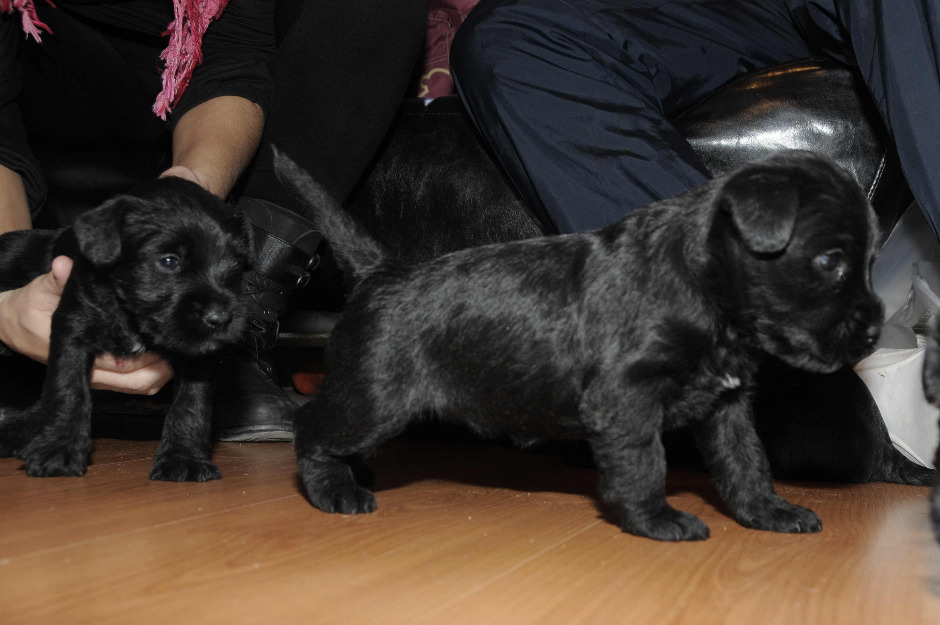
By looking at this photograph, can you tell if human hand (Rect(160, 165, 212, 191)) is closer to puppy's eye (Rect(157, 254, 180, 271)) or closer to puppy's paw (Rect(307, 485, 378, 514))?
puppy's eye (Rect(157, 254, 180, 271))

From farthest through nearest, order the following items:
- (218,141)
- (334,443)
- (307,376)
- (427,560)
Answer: (307,376) < (218,141) < (334,443) < (427,560)

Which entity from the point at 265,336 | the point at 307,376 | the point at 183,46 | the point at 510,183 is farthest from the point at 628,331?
the point at 307,376

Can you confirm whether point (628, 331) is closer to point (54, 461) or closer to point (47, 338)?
point (54, 461)

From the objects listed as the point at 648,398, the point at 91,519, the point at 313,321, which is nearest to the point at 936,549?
the point at 648,398

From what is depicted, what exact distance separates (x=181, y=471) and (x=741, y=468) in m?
1.45

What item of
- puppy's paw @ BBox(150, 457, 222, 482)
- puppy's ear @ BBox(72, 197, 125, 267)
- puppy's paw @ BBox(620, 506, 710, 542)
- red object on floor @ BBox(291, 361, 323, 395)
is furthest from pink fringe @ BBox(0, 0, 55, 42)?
puppy's paw @ BBox(620, 506, 710, 542)

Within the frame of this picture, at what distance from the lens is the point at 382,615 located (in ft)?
3.74

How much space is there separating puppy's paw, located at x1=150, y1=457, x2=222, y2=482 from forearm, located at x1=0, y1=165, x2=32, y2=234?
1293mm

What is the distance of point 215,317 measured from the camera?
2078mm

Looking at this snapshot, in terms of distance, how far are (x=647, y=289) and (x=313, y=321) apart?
8.51ft

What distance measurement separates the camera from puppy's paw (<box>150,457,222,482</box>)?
2131 millimetres

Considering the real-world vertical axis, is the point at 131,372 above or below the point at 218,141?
below

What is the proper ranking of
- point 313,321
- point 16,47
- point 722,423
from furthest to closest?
point 313,321 → point 16,47 → point 722,423

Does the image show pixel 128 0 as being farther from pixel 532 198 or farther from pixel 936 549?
pixel 936 549
